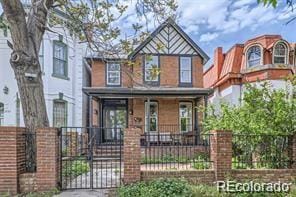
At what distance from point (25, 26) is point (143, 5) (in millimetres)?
3295

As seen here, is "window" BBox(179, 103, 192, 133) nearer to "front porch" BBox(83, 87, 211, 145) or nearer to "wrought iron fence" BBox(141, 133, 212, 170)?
"front porch" BBox(83, 87, 211, 145)

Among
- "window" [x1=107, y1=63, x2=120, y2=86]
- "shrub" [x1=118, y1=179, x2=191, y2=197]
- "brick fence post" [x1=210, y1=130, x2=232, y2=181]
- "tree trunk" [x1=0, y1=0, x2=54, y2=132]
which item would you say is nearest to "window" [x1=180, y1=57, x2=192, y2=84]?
"window" [x1=107, y1=63, x2=120, y2=86]

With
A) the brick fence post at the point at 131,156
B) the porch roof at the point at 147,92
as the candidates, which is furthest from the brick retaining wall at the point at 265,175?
the porch roof at the point at 147,92

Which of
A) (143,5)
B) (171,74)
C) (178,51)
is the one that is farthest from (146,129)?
(143,5)

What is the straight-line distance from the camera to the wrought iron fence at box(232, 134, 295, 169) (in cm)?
1047

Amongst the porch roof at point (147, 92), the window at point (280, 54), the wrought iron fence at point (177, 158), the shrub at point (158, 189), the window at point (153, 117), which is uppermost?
the window at point (280, 54)

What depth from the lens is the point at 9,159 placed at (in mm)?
9094

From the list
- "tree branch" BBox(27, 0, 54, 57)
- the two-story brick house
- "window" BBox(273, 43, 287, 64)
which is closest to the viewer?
"tree branch" BBox(27, 0, 54, 57)

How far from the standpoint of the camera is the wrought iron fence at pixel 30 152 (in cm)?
980

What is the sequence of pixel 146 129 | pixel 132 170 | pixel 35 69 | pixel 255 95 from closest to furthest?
1. pixel 132 170
2. pixel 35 69
3. pixel 255 95
4. pixel 146 129

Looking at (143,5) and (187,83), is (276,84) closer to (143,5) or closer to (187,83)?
(187,83)

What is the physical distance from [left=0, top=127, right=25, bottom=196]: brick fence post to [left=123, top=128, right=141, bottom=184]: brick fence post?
8.81ft

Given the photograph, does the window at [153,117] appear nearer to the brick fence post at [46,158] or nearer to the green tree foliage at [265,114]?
the green tree foliage at [265,114]

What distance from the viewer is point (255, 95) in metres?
11.3
